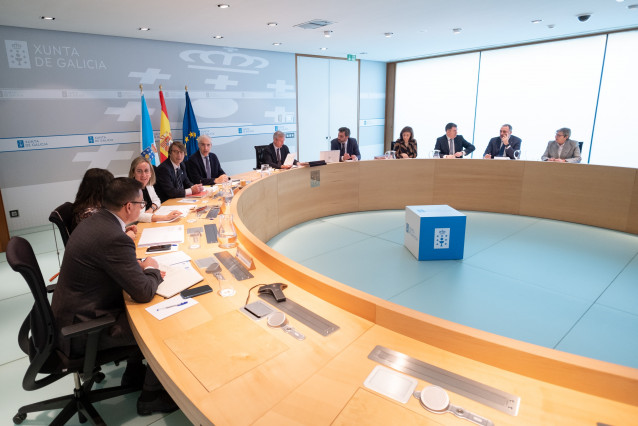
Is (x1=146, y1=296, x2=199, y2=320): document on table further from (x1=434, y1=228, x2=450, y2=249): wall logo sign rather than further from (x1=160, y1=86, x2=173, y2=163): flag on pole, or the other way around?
(x1=160, y1=86, x2=173, y2=163): flag on pole

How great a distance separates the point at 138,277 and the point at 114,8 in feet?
12.4

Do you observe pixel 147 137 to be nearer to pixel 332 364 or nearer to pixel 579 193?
pixel 332 364

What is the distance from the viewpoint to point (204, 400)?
1271 mm

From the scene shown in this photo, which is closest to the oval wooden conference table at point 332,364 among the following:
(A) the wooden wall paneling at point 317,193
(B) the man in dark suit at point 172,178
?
(B) the man in dark suit at point 172,178

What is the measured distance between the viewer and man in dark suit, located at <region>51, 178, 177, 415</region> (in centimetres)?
186

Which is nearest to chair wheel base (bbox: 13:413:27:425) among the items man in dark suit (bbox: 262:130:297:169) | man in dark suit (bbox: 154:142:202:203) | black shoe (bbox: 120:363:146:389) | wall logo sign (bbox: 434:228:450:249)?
black shoe (bbox: 120:363:146:389)

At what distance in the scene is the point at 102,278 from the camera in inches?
75.8

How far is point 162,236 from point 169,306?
3.65 ft

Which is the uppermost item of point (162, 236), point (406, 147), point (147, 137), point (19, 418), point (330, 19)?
point (330, 19)

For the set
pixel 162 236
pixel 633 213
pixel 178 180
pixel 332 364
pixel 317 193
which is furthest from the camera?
pixel 317 193

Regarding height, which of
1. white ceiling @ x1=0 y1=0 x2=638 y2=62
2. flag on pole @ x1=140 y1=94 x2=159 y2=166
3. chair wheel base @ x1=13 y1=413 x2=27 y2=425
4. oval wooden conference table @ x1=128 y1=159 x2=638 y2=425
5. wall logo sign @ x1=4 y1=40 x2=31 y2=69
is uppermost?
white ceiling @ x1=0 y1=0 x2=638 y2=62

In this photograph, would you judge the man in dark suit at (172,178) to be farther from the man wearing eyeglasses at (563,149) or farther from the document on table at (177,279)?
the man wearing eyeglasses at (563,149)

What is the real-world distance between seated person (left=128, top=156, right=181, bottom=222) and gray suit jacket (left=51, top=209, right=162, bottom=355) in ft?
4.27

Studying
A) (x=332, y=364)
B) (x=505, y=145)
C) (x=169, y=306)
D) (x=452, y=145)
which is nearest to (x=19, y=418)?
(x=169, y=306)
